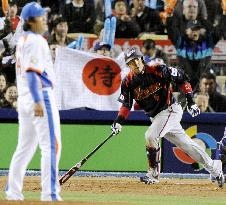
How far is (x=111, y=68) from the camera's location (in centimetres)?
1448

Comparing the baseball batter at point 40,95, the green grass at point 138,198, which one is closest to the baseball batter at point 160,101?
the green grass at point 138,198

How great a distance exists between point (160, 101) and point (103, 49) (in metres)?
2.80

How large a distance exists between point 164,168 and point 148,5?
2.95 meters

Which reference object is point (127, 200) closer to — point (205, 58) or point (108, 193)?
point (108, 193)

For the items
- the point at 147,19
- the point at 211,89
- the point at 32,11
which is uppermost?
the point at 32,11

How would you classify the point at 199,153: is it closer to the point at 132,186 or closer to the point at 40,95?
the point at 132,186

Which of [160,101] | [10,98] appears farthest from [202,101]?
[10,98]

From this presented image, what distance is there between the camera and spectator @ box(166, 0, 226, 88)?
14.5 m

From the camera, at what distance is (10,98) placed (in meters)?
14.3

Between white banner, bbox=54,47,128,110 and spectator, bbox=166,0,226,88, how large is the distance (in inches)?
41.9

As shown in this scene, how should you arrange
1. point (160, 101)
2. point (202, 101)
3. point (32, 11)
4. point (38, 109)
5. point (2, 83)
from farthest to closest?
point (202, 101), point (2, 83), point (160, 101), point (32, 11), point (38, 109)

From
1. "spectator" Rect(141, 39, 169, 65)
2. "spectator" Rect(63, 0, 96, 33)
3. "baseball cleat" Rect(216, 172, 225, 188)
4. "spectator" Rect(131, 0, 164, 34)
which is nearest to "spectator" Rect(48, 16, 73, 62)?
"spectator" Rect(63, 0, 96, 33)

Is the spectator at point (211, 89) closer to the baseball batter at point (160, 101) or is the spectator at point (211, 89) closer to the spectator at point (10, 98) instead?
the baseball batter at point (160, 101)

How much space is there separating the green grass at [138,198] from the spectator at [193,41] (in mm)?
4429
